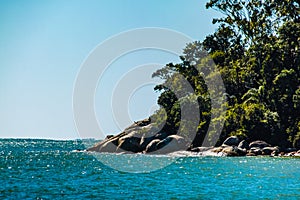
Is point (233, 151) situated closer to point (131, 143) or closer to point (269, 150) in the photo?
point (269, 150)

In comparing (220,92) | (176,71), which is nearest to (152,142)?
(220,92)

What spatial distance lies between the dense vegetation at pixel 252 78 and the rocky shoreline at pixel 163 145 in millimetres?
1968

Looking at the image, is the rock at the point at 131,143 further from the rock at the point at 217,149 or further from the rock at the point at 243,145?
the rock at the point at 243,145

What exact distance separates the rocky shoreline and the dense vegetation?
1968 mm

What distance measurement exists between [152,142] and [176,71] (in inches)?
699

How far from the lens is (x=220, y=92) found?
205 feet

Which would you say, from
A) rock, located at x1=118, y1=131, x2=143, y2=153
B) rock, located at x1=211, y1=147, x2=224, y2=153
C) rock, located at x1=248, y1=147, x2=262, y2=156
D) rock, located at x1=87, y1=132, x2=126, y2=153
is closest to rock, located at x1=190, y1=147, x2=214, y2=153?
rock, located at x1=211, y1=147, x2=224, y2=153

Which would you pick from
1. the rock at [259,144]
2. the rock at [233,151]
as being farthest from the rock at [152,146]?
the rock at [259,144]

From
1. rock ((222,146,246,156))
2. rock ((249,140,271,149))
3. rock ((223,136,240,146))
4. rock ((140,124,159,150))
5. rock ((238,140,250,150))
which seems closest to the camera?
rock ((222,146,246,156))

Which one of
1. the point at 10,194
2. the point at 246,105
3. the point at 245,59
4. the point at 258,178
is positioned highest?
the point at 245,59

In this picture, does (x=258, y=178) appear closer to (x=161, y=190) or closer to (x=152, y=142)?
(x=161, y=190)

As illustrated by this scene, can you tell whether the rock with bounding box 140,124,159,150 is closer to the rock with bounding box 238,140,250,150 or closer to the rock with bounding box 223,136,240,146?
the rock with bounding box 223,136,240,146

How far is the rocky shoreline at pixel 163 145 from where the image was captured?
1967 inches

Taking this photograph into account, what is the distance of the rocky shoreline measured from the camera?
4997 cm
